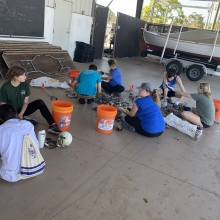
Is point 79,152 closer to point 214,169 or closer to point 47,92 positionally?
point 214,169

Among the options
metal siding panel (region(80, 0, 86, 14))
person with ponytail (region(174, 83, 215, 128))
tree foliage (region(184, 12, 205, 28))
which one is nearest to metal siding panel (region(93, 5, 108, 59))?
metal siding panel (region(80, 0, 86, 14))

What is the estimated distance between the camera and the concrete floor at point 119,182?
7.16 ft

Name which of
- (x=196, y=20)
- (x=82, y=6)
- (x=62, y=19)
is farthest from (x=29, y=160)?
(x=196, y=20)

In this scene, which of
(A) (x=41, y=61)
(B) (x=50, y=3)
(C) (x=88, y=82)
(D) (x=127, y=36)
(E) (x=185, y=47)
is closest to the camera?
(C) (x=88, y=82)

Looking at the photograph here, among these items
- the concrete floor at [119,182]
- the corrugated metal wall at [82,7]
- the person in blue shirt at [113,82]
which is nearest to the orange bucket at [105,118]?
the concrete floor at [119,182]

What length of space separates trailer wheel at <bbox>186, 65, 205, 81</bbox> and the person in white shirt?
28.7 feet

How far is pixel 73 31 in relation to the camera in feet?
30.9

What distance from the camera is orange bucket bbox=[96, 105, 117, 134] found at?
3.55 meters

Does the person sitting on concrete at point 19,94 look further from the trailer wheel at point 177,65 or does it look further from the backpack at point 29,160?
the trailer wheel at point 177,65

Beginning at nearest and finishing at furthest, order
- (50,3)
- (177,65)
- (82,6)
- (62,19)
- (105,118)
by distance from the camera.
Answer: (105,118) → (50,3) → (62,19) → (82,6) → (177,65)

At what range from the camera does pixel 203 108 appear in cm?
440

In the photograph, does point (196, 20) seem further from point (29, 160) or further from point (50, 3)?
point (29, 160)

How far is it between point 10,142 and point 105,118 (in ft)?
5.65

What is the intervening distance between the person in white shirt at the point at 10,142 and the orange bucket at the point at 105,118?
146cm
